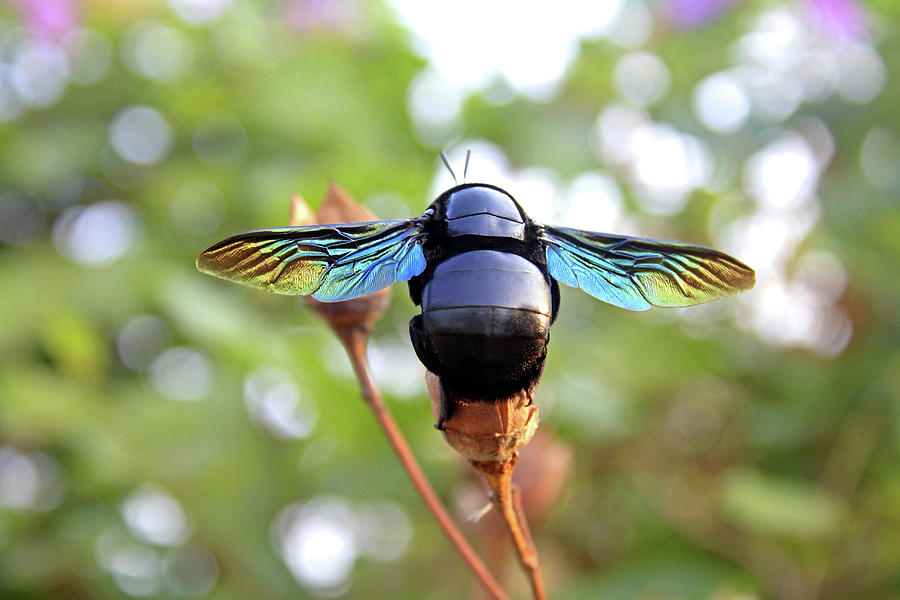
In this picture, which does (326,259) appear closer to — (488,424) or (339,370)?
(488,424)

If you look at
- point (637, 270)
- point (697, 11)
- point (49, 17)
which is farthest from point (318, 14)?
point (637, 270)

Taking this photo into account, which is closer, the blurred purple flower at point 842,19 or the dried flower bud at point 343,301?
the dried flower bud at point 343,301

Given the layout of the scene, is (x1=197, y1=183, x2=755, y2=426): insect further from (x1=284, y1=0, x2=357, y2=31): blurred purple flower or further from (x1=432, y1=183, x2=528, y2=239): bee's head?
(x1=284, y1=0, x2=357, y2=31): blurred purple flower

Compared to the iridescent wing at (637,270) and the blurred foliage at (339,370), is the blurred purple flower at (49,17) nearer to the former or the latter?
the blurred foliage at (339,370)

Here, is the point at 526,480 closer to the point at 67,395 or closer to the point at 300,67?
the point at 67,395

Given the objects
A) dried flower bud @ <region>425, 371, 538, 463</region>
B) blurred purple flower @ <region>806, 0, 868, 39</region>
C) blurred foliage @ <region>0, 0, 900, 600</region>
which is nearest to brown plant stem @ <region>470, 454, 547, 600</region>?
dried flower bud @ <region>425, 371, 538, 463</region>

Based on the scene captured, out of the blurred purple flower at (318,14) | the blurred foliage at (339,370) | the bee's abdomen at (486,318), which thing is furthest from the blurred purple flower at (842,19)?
the bee's abdomen at (486,318)
